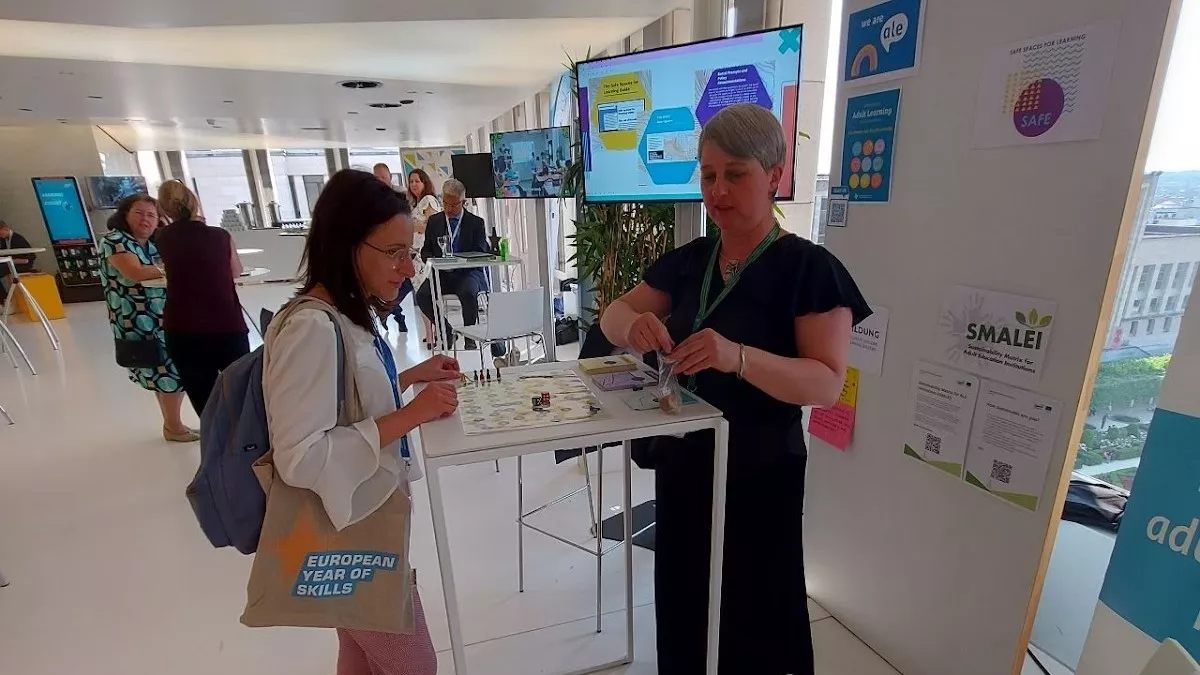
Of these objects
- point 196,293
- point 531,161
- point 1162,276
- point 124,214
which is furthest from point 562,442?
point 531,161

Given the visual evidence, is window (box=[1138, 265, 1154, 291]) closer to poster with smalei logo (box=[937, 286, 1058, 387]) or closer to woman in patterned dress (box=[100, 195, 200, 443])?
poster with smalei logo (box=[937, 286, 1058, 387])

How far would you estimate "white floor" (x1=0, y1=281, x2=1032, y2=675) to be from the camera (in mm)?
1961

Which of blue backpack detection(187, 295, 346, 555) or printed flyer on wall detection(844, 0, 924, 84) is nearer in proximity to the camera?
blue backpack detection(187, 295, 346, 555)

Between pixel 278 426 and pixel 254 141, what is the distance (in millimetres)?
13978

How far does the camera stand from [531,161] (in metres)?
4.93

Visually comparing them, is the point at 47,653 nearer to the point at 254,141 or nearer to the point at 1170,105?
the point at 1170,105

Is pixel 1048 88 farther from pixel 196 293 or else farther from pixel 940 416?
pixel 196 293

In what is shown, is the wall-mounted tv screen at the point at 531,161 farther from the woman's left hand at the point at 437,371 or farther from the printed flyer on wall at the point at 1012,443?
the printed flyer on wall at the point at 1012,443

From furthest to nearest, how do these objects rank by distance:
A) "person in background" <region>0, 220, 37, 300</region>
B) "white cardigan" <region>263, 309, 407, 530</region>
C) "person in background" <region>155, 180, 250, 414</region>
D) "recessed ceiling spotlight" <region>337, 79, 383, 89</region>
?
1. "person in background" <region>0, 220, 37, 300</region>
2. "recessed ceiling spotlight" <region>337, 79, 383, 89</region>
3. "person in background" <region>155, 180, 250, 414</region>
4. "white cardigan" <region>263, 309, 407, 530</region>

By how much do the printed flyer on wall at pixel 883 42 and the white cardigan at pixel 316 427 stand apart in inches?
61.8

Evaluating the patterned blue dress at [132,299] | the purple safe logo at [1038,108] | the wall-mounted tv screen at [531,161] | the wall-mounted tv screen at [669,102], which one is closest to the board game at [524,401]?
the wall-mounted tv screen at [669,102]

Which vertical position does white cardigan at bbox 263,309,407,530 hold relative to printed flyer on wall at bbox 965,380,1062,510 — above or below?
above

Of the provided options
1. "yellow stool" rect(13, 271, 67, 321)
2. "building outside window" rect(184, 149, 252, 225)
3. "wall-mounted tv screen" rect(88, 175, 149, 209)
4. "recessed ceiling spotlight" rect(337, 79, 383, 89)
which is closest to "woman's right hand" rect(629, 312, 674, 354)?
"recessed ceiling spotlight" rect(337, 79, 383, 89)

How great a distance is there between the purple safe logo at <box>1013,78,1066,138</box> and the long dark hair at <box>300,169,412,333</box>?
1380 mm
